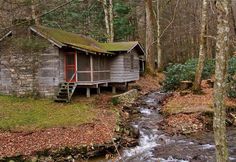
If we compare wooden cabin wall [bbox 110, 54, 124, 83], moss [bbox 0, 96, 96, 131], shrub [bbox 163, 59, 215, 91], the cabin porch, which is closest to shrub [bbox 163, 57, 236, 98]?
shrub [bbox 163, 59, 215, 91]

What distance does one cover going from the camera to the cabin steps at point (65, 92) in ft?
68.6

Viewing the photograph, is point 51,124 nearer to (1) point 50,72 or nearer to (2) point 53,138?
(2) point 53,138

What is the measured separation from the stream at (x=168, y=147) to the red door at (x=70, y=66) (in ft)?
20.5

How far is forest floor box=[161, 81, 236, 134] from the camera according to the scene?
1686 centimetres

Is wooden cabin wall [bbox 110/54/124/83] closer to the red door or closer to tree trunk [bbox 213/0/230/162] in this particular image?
the red door

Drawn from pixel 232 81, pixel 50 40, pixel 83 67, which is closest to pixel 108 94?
pixel 83 67

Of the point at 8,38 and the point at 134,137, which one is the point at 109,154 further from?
the point at 8,38

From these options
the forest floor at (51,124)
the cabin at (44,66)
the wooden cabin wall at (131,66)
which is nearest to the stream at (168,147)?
the forest floor at (51,124)

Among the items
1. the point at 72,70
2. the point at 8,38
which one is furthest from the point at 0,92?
the point at 72,70

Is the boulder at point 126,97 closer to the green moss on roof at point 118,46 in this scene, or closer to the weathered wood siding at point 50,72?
the green moss on roof at point 118,46

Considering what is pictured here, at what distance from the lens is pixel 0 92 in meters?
22.7

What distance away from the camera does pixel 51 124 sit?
52.3 feet

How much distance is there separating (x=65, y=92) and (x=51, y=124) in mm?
5550

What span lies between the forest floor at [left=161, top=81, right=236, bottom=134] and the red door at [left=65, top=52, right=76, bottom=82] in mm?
6591
